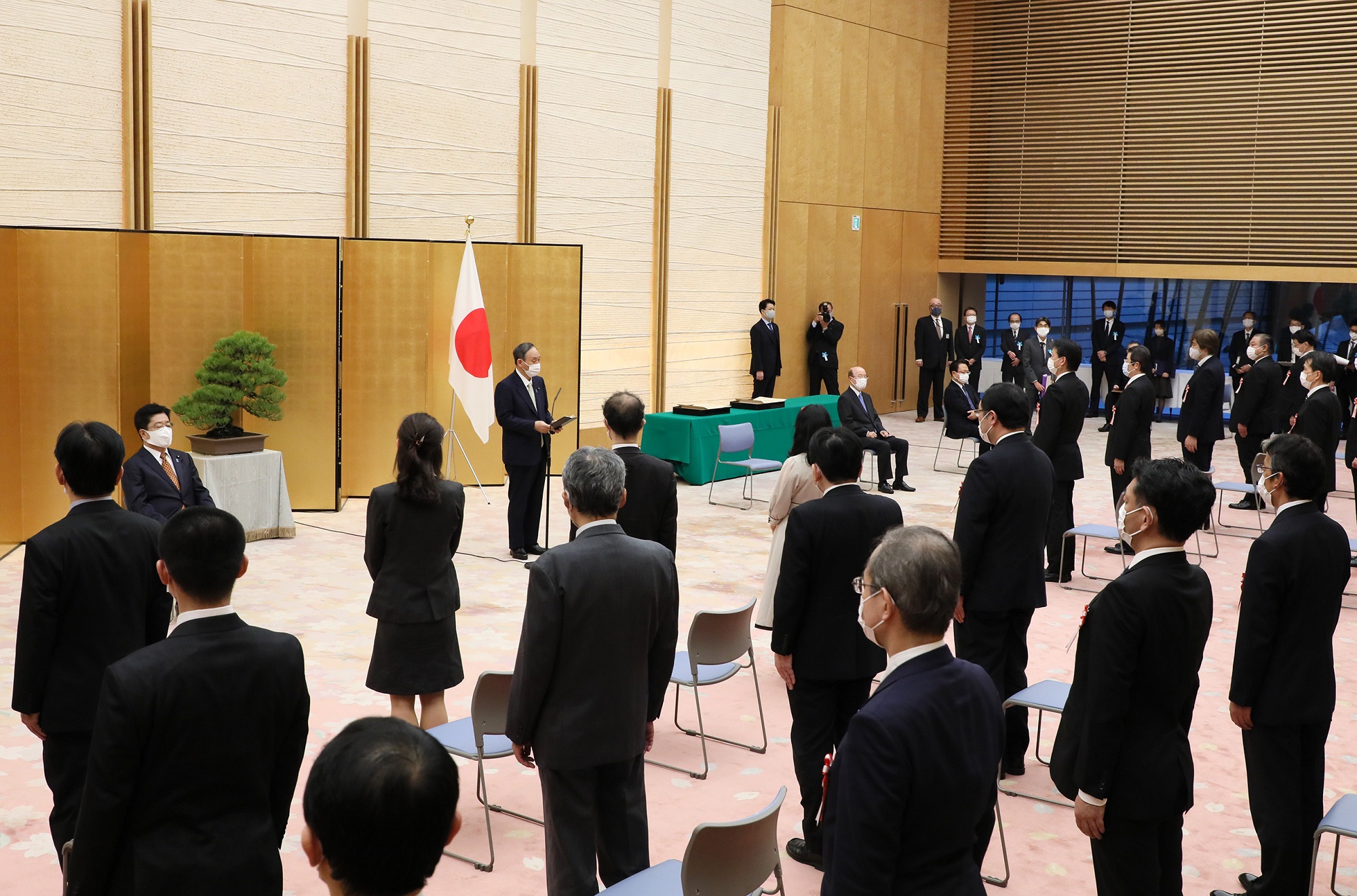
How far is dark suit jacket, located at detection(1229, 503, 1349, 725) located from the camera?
384 centimetres

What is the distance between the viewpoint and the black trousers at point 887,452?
39.1ft

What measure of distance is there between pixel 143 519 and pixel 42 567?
31 cm

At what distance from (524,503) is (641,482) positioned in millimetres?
3723

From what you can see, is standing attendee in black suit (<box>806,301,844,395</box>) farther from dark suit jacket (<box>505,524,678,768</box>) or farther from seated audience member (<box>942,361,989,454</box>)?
dark suit jacket (<box>505,524,678,768</box>)

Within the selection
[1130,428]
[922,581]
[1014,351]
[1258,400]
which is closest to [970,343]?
[1014,351]

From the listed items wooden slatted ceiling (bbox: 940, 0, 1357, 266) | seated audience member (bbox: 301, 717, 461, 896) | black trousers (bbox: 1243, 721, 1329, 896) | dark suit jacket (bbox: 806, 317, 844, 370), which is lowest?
black trousers (bbox: 1243, 721, 1329, 896)

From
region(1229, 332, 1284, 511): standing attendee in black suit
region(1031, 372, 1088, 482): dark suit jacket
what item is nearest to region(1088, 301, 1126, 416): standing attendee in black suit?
region(1229, 332, 1284, 511): standing attendee in black suit

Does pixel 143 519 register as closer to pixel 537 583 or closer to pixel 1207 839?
pixel 537 583

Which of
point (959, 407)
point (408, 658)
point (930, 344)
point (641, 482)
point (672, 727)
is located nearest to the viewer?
point (408, 658)

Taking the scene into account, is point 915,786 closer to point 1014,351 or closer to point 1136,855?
point 1136,855

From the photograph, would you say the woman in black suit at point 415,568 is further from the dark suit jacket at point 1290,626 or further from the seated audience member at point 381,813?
the seated audience member at point 381,813

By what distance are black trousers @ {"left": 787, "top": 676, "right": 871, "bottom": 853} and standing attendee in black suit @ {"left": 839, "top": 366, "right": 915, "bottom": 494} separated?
289 inches

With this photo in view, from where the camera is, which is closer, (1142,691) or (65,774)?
(1142,691)

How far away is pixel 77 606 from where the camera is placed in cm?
349
